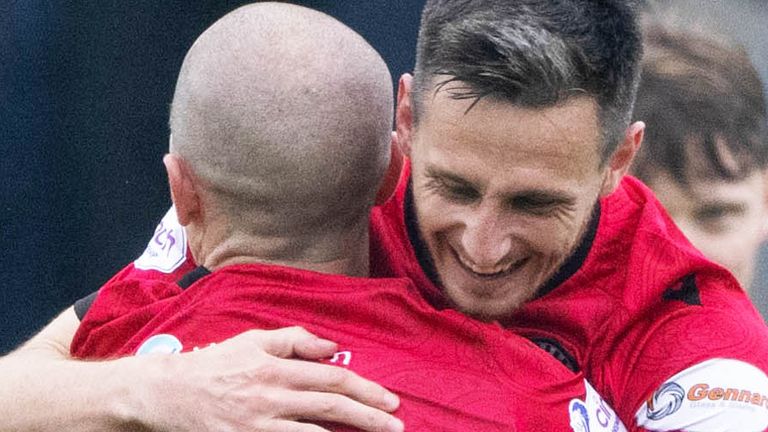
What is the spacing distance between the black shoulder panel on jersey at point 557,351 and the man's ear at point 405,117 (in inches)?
16.8

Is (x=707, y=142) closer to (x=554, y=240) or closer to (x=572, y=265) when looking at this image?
(x=572, y=265)

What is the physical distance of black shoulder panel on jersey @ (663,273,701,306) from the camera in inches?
94.1

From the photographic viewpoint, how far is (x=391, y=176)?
7.59 feet

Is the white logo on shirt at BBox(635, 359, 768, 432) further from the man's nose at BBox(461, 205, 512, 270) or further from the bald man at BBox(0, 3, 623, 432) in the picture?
the man's nose at BBox(461, 205, 512, 270)

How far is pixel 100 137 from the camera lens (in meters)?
3.88

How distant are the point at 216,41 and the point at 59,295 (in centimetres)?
196

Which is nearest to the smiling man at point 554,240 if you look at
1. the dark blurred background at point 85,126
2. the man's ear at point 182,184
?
the man's ear at point 182,184

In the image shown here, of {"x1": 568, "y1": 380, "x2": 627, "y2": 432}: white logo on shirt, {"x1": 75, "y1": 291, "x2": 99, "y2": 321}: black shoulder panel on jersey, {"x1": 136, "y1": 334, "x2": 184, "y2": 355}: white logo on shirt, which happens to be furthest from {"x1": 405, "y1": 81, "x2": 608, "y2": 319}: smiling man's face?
{"x1": 75, "y1": 291, "x2": 99, "y2": 321}: black shoulder panel on jersey

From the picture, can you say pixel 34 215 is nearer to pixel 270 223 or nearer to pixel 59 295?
pixel 59 295

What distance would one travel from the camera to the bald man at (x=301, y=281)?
202 cm

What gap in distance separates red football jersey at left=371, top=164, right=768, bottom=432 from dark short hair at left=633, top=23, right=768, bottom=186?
0.82m

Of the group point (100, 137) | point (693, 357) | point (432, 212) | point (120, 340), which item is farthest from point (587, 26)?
point (100, 137)

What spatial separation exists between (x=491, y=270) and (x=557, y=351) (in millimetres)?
289

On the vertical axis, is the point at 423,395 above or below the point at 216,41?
below
